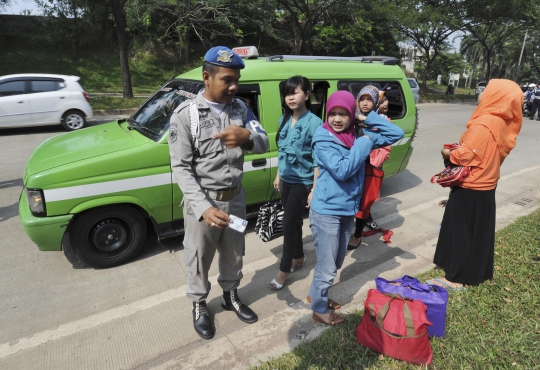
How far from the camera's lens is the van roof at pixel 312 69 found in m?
4.02

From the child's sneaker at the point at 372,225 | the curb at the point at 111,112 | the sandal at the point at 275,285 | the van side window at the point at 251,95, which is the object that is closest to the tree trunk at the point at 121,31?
the curb at the point at 111,112

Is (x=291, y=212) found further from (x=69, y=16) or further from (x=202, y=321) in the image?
(x=69, y=16)

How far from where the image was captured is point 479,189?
293 cm

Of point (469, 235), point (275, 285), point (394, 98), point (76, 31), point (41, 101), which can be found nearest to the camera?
point (469, 235)

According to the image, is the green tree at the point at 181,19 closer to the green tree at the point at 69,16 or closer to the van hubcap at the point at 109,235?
the green tree at the point at 69,16

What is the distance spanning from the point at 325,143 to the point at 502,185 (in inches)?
224

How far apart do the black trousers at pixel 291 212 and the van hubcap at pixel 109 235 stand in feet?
5.45

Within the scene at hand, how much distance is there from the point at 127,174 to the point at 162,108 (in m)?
0.97

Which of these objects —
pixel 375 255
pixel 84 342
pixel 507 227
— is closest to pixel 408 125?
pixel 507 227

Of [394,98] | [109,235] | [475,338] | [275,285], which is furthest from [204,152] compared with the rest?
[394,98]

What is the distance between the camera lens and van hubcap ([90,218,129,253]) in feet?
11.3

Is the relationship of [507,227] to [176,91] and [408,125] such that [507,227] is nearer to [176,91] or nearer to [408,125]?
[408,125]

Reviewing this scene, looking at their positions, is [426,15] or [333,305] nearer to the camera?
[333,305]

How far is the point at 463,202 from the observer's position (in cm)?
304
